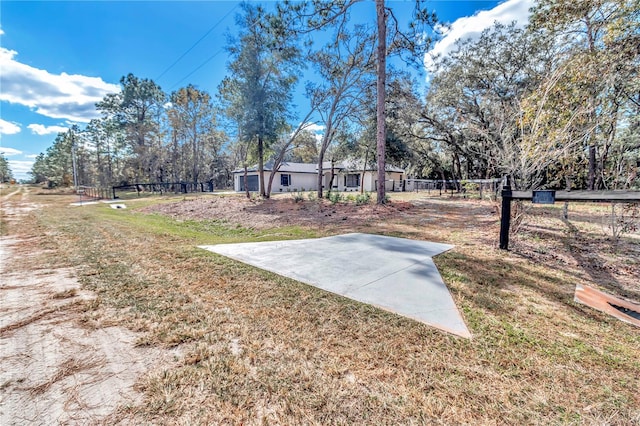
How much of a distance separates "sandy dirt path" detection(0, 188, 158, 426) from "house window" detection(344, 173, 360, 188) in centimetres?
2799

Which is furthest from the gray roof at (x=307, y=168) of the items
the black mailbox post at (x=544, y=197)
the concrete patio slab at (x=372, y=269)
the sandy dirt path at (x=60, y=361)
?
the sandy dirt path at (x=60, y=361)

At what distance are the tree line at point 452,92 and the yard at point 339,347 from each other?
2484 mm

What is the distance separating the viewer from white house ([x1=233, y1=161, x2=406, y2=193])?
1078 inches

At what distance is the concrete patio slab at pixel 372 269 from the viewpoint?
2.56 meters

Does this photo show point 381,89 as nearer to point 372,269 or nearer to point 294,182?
point 372,269

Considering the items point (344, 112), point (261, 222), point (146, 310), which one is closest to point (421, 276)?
point (146, 310)

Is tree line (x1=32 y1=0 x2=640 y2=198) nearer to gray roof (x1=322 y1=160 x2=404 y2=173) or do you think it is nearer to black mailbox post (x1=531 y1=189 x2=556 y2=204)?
black mailbox post (x1=531 y1=189 x2=556 y2=204)

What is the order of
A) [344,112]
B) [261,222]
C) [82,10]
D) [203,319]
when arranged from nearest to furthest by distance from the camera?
[203,319] → [261,222] → [82,10] → [344,112]

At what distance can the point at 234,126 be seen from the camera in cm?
1491

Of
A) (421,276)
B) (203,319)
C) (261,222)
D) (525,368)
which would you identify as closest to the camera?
(525,368)

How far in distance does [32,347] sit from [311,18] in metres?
10.5

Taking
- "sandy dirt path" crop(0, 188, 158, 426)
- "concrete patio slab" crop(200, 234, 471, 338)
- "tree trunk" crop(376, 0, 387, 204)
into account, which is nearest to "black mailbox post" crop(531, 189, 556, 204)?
"concrete patio slab" crop(200, 234, 471, 338)

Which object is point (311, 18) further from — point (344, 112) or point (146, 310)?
point (146, 310)

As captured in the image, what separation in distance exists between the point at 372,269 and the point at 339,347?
1.76m
